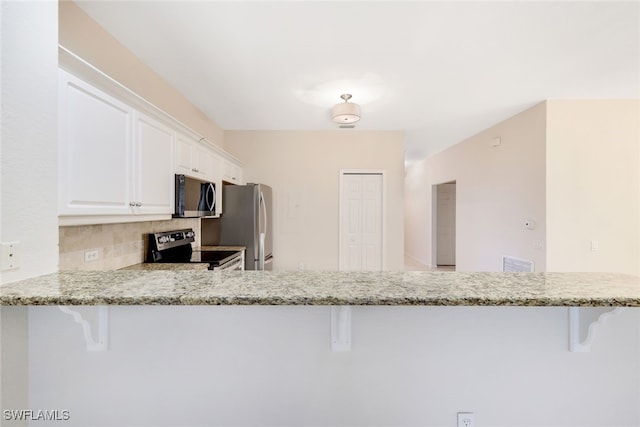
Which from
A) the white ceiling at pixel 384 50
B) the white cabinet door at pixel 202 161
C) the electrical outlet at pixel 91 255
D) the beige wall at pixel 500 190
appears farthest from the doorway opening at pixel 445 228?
the electrical outlet at pixel 91 255

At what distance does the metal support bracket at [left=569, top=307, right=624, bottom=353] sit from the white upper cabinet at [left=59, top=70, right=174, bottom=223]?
6.89 ft

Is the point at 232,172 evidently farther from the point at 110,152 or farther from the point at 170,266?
the point at 110,152

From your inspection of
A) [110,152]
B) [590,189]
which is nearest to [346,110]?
[110,152]

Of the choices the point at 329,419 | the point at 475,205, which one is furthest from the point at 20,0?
the point at 475,205

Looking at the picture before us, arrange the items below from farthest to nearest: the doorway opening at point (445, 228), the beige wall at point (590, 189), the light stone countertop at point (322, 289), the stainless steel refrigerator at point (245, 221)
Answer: the doorway opening at point (445, 228), the stainless steel refrigerator at point (245, 221), the beige wall at point (590, 189), the light stone countertop at point (322, 289)

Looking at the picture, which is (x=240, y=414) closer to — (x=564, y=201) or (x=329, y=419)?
(x=329, y=419)

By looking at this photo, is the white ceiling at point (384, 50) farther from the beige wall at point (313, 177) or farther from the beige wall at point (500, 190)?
the beige wall at point (313, 177)

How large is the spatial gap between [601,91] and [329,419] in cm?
407

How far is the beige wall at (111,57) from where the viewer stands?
1.73m

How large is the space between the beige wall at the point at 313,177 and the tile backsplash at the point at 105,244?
198 centimetres

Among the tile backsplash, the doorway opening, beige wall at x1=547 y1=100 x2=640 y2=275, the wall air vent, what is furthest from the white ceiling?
the doorway opening

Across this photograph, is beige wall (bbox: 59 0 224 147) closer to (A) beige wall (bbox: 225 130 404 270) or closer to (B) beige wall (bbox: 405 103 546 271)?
(A) beige wall (bbox: 225 130 404 270)

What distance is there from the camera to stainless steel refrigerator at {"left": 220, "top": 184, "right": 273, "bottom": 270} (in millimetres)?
3592

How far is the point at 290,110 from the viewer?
349 cm
